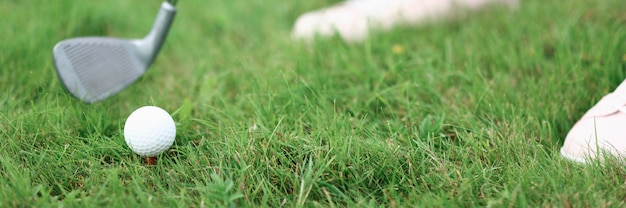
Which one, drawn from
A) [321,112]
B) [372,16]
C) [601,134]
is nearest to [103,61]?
[321,112]

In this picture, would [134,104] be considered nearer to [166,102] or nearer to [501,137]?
[166,102]

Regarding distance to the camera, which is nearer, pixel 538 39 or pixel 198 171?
pixel 198 171

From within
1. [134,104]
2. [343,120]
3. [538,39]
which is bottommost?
[134,104]

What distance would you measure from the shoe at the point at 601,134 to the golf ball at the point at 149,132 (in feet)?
4.31

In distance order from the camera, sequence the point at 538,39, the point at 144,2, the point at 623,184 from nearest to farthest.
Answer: the point at 623,184 < the point at 538,39 < the point at 144,2

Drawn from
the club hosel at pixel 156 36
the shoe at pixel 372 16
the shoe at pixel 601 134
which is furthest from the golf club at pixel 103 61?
the shoe at pixel 601 134

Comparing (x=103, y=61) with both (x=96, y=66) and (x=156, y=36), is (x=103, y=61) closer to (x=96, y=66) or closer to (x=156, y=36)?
(x=96, y=66)

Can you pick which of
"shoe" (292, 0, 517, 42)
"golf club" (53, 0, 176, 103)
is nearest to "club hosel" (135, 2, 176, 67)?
"golf club" (53, 0, 176, 103)

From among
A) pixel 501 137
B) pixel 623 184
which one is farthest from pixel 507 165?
pixel 623 184

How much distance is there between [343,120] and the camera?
6.79 feet

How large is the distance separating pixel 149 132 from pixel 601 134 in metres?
1.46

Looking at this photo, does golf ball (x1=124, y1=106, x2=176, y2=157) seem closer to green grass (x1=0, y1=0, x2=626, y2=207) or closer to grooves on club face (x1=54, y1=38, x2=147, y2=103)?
green grass (x1=0, y1=0, x2=626, y2=207)

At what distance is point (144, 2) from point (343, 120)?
2.02 metres

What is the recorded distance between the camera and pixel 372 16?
314 centimetres
